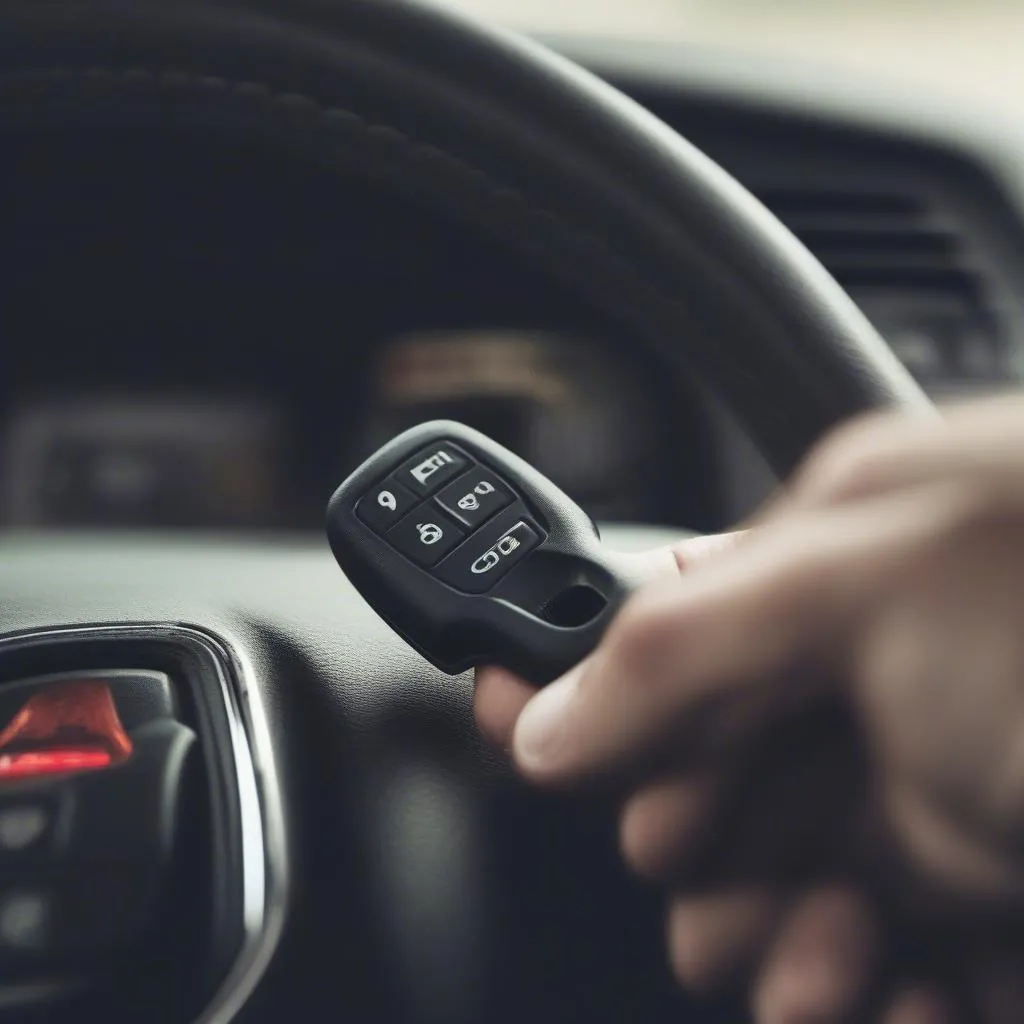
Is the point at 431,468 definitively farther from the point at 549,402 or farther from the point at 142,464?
the point at 142,464

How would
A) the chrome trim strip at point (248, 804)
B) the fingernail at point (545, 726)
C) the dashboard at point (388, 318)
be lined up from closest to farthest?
the fingernail at point (545, 726), the chrome trim strip at point (248, 804), the dashboard at point (388, 318)

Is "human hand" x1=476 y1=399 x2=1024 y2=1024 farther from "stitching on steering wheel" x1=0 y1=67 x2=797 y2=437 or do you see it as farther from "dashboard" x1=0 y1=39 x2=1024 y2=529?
"dashboard" x1=0 y1=39 x2=1024 y2=529

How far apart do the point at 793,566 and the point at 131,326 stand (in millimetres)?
1838

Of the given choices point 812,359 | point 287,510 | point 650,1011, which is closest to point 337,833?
point 650,1011

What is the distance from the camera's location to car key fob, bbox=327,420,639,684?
1.77ft

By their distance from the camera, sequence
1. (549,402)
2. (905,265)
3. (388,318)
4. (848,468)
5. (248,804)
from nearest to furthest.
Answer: (848,468) < (248,804) < (905,265) < (549,402) < (388,318)

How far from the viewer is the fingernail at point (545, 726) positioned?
0.38m

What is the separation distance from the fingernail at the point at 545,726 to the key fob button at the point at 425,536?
0.56ft

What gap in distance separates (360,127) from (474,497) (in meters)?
0.17

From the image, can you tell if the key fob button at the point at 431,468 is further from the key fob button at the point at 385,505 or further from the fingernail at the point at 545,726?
the fingernail at the point at 545,726

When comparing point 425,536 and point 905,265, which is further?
point 905,265

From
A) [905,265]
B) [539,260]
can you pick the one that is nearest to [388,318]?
[905,265]

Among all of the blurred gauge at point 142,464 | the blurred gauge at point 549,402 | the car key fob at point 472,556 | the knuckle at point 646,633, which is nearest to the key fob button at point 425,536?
the car key fob at point 472,556

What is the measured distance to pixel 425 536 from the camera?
0.59 meters
